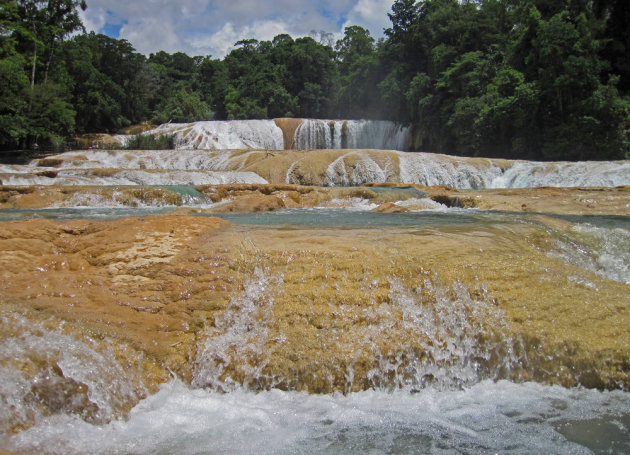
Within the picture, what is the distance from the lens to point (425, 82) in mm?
25844

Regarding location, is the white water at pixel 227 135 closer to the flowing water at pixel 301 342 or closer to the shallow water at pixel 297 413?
the flowing water at pixel 301 342

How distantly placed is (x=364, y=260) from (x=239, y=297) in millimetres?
964

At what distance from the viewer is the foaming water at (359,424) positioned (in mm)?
2139

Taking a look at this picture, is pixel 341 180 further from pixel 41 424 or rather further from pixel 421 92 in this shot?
pixel 421 92

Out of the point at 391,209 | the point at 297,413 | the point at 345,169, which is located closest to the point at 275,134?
the point at 345,169

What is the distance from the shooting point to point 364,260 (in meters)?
3.32

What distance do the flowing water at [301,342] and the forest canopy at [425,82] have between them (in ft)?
55.6

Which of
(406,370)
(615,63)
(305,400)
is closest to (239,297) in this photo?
(305,400)

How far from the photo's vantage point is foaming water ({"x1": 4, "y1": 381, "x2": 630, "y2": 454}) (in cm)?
214

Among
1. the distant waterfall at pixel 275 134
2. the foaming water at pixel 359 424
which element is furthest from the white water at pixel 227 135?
the foaming water at pixel 359 424

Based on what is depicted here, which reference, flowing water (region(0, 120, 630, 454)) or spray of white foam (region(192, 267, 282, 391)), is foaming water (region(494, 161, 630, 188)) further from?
spray of white foam (region(192, 267, 282, 391))

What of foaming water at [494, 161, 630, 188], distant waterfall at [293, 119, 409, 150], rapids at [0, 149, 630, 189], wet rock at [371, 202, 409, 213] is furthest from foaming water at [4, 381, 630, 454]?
distant waterfall at [293, 119, 409, 150]

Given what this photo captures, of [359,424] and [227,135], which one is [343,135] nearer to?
[227,135]

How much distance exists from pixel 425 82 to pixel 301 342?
84.3 feet
